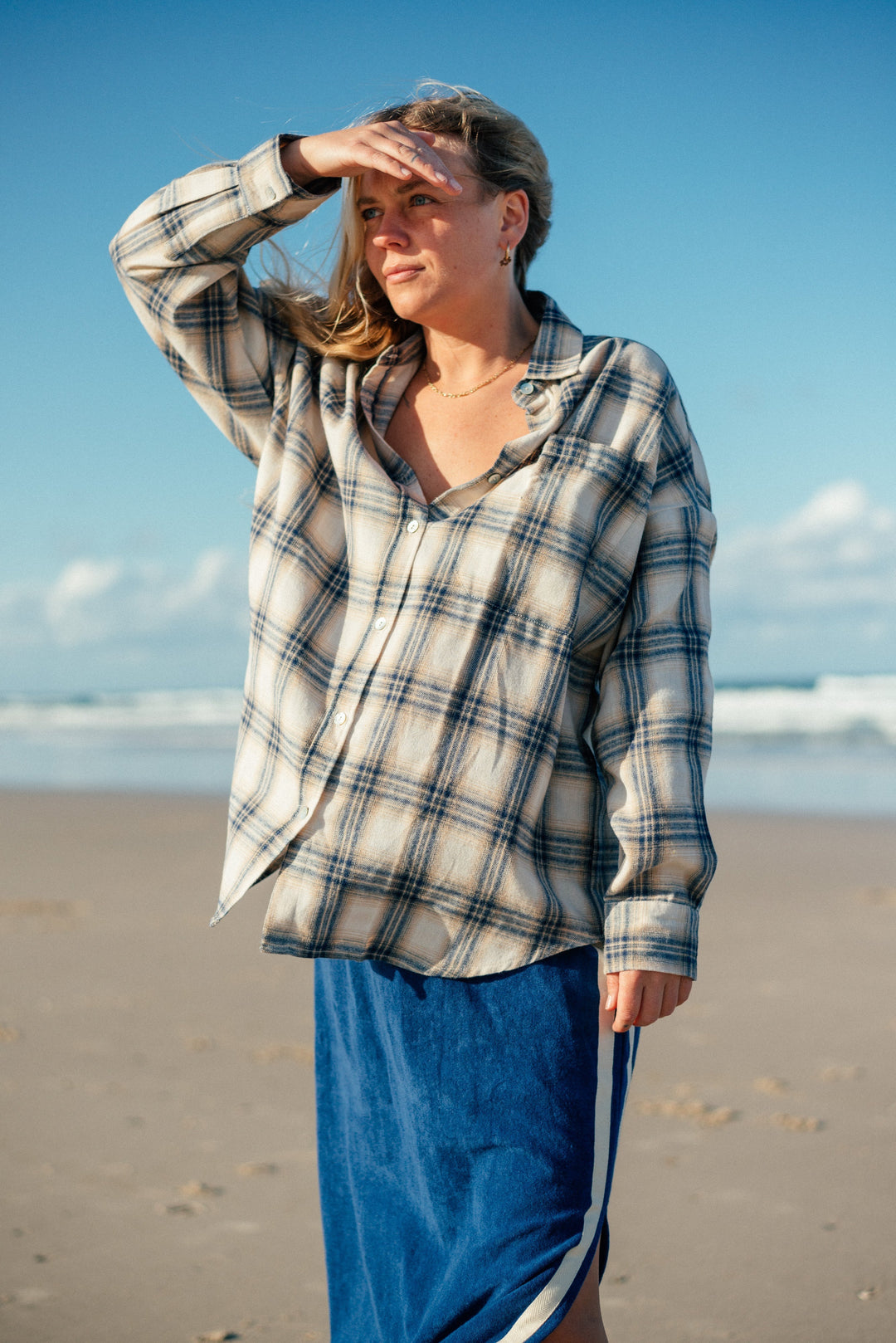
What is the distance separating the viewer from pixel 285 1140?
3.26 metres

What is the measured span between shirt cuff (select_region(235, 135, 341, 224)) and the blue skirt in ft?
3.99

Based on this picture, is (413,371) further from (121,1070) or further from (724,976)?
(724,976)

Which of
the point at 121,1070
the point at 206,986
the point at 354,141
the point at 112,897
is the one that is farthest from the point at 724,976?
the point at 354,141

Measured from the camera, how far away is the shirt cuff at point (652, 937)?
5.53ft

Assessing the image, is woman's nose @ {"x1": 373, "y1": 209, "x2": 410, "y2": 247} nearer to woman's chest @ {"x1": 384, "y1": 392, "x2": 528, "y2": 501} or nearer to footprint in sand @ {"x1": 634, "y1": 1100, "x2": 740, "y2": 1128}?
woman's chest @ {"x1": 384, "y1": 392, "x2": 528, "y2": 501}

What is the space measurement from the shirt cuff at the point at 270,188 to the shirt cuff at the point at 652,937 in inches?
48.3

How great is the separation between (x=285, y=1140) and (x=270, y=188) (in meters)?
2.50

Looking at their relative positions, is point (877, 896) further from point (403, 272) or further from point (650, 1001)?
point (403, 272)

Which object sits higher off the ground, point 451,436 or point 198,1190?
point 451,436

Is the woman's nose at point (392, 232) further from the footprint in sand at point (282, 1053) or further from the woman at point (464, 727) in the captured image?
the footprint in sand at point (282, 1053)

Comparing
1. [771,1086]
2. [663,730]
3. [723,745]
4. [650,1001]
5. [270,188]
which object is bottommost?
[771,1086]

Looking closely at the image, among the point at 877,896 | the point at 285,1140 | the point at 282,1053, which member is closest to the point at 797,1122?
the point at 285,1140

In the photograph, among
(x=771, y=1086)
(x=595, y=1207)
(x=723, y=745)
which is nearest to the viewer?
(x=595, y=1207)

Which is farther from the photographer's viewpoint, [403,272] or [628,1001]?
[403,272]
